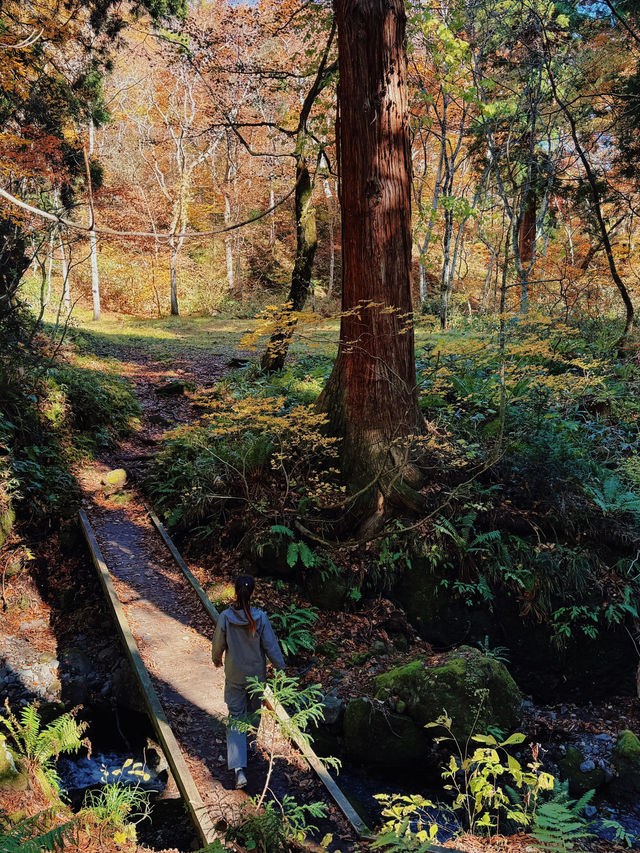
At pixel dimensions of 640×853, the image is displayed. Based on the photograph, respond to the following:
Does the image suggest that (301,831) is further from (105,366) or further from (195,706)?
(105,366)

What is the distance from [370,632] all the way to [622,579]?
3.22 metres

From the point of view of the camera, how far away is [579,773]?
522 cm

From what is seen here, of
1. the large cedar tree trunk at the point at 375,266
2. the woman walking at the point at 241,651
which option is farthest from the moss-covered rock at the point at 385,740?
the large cedar tree trunk at the point at 375,266

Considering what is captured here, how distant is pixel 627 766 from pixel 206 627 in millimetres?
4676

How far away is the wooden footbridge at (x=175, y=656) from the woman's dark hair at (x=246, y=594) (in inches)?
27.2

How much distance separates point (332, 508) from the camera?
738 centimetres

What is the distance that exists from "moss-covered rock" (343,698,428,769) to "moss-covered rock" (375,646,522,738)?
0.49ft

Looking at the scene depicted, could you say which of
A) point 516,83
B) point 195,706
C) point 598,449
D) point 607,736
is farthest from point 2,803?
point 516,83

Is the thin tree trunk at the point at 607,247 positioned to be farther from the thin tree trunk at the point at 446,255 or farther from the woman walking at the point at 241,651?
the woman walking at the point at 241,651

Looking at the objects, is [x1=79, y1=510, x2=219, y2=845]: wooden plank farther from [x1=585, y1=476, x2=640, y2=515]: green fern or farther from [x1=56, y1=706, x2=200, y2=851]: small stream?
[x1=585, y1=476, x2=640, y2=515]: green fern

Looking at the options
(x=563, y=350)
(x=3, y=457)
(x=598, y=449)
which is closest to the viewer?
(x=598, y=449)

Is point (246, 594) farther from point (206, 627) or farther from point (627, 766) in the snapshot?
point (627, 766)

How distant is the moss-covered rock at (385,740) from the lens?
540cm

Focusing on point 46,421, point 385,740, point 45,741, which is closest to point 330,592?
point 385,740
